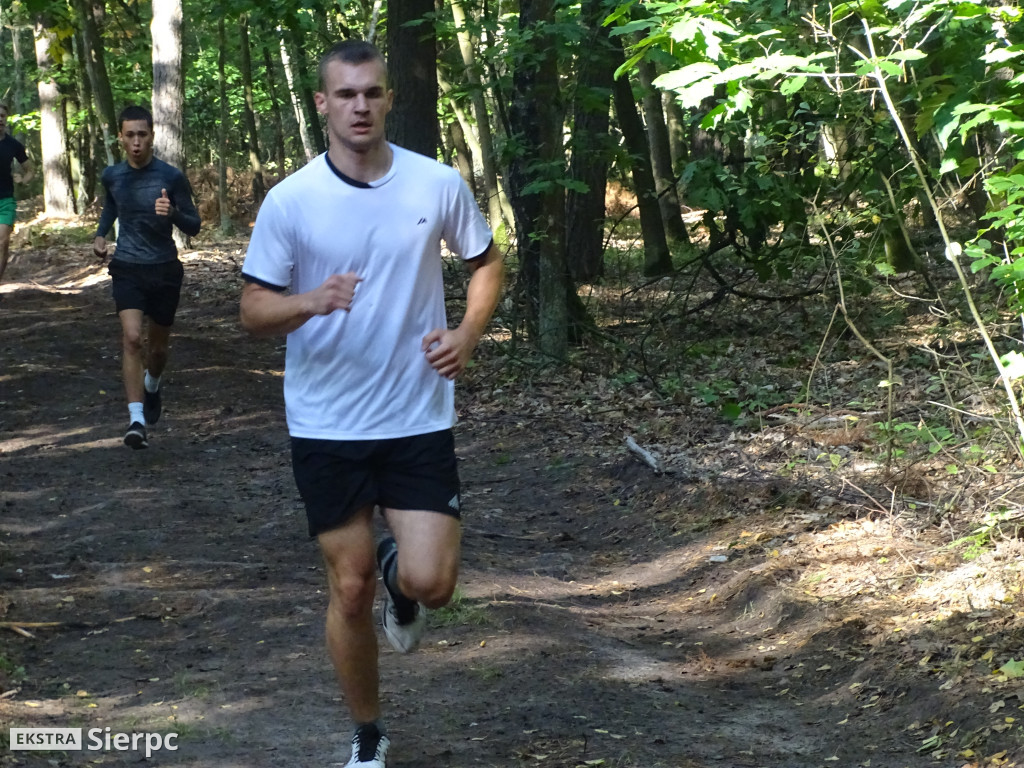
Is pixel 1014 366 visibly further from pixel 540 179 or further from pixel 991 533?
pixel 540 179

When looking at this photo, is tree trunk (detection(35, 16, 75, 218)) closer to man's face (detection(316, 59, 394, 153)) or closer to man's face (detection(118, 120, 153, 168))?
man's face (detection(118, 120, 153, 168))

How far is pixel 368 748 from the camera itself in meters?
4.03

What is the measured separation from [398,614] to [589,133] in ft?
25.4

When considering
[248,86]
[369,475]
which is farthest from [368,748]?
[248,86]

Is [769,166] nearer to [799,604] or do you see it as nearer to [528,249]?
[528,249]

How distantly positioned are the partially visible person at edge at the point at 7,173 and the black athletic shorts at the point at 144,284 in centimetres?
288

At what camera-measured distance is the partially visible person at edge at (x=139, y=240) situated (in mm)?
8453

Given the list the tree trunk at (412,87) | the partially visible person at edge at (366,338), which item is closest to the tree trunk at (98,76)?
the tree trunk at (412,87)

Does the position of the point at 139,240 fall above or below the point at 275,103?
below

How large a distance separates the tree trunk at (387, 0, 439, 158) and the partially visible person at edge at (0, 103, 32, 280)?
154 inches

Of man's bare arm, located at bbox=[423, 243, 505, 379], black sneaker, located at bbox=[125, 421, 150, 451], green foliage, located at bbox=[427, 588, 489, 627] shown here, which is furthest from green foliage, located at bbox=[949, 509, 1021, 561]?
black sneaker, located at bbox=[125, 421, 150, 451]

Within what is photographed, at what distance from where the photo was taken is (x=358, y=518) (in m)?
3.93

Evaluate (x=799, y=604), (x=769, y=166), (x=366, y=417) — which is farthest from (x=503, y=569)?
(x=769, y=166)

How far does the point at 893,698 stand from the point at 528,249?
759 cm
